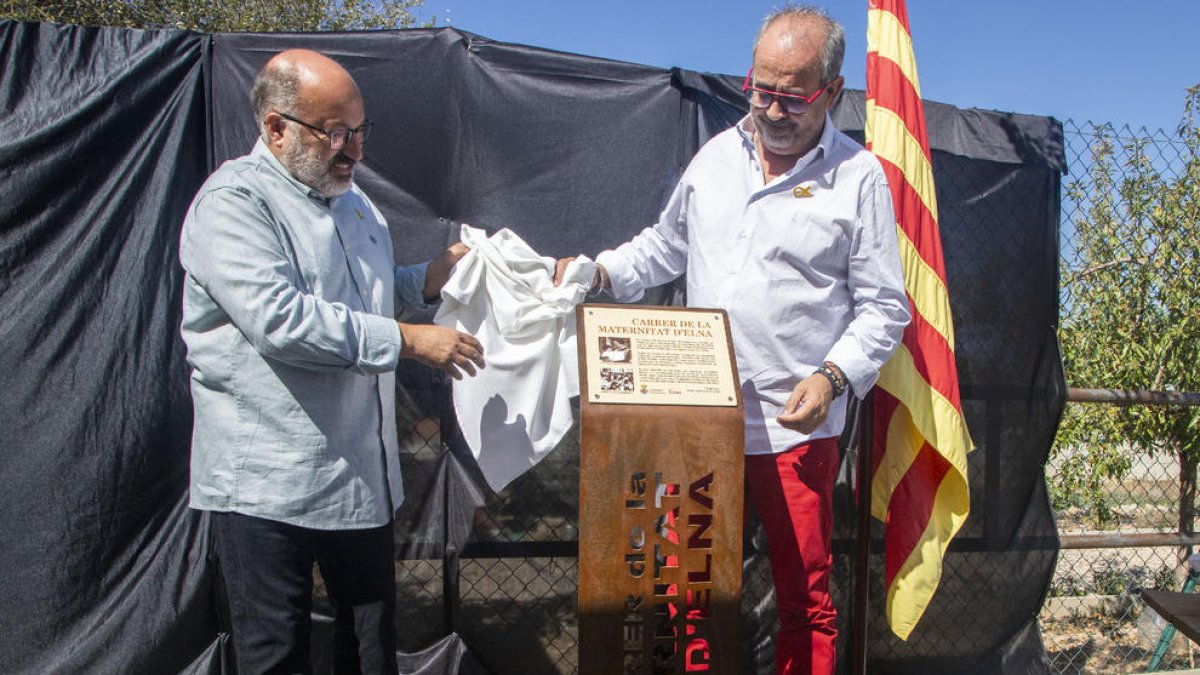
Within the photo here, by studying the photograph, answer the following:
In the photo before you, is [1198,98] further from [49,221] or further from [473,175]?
[49,221]

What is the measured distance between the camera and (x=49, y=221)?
3023mm

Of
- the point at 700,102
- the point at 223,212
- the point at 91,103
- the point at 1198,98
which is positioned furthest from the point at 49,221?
the point at 1198,98

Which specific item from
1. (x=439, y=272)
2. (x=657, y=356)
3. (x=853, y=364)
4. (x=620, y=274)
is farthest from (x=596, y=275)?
(x=853, y=364)

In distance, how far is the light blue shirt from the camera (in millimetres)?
2201

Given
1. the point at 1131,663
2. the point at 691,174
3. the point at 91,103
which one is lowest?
the point at 1131,663

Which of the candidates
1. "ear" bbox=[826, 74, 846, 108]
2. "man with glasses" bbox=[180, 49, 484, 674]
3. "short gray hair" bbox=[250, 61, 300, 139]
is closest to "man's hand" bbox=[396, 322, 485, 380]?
"man with glasses" bbox=[180, 49, 484, 674]

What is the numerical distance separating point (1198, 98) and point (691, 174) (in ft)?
10.6

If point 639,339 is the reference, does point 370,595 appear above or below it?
below

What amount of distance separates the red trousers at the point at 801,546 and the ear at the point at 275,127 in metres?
1.64

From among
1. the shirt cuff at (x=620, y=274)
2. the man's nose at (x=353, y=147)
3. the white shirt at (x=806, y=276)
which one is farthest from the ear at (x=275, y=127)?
the white shirt at (x=806, y=276)

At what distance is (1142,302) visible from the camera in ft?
15.3

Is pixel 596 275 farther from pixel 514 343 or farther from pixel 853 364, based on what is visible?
pixel 853 364

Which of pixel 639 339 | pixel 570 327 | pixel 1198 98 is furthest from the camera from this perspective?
pixel 1198 98

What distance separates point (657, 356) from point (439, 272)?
0.86 metres
